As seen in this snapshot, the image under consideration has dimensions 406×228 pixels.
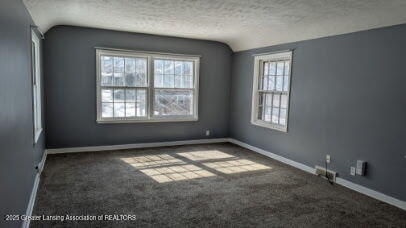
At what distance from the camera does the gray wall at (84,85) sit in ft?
16.4

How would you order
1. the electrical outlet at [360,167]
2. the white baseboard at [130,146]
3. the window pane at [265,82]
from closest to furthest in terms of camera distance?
the electrical outlet at [360,167] → the white baseboard at [130,146] → the window pane at [265,82]

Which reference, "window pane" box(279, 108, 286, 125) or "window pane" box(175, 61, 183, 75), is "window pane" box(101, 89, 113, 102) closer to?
"window pane" box(175, 61, 183, 75)

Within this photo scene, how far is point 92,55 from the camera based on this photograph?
5219 millimetres

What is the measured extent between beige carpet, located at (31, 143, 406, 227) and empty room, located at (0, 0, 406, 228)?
25mm

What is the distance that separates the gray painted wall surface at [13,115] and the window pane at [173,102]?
3.08 metres

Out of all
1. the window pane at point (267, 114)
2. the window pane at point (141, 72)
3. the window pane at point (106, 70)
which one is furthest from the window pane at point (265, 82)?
the window pane at point (106, 70)

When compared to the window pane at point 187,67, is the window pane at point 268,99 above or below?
below

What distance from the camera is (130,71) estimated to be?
5586mm

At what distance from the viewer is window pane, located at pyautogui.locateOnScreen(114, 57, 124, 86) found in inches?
215

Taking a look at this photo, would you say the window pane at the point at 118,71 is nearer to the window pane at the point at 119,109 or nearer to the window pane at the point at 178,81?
the window pane at the point at 119,109

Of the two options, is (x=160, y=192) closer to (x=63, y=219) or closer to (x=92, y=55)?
(x=63, y=219)

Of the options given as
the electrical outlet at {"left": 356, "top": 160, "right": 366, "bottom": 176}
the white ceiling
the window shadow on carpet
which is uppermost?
the white ceiling

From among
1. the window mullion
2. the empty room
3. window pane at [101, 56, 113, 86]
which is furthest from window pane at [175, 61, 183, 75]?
window pane at [101, 56, 113, 86]

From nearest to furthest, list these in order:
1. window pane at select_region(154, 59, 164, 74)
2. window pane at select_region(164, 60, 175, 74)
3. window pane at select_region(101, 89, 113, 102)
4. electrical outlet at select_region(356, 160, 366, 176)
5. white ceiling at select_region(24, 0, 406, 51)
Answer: white ceiling at select_region(24, 0, 406, 51), electrical outlet at select_region(356, 160, 366, 176), window pane at select_region(101, 89, 113, 102), window pane at select_region(154, 59, 164, 74), window pane at select_region(164, 60, 175, 74)
